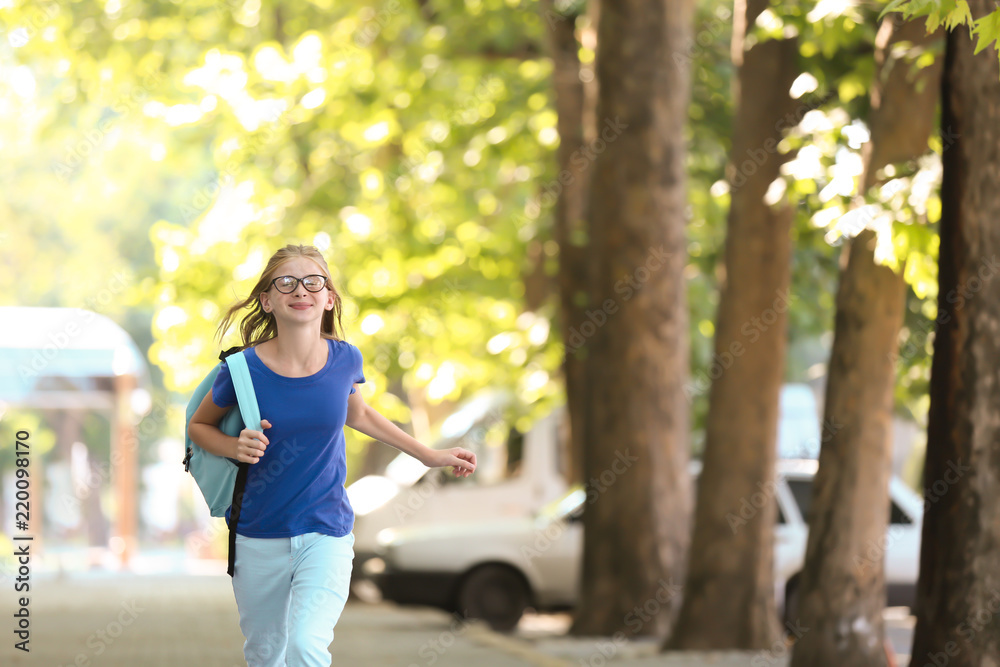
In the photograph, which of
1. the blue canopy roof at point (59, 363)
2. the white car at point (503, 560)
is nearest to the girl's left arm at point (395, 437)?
the white car at point (503, 560)

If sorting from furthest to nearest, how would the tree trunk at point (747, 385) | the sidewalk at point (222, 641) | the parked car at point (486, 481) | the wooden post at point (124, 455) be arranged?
the wooden post at point (124, 455)
the parked car at point (486, 481)
the tree trunk at point (747, 385)
the sidewalk at point (222, 641)

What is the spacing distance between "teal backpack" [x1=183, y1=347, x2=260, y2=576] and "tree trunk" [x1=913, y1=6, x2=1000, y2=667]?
3.59 meters

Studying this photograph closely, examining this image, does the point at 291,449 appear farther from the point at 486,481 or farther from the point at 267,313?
the point at 486,481

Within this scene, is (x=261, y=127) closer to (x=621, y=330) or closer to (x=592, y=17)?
(x=592, y=17)

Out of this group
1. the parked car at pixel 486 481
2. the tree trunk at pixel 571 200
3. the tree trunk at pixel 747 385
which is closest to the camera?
the tree trunk at pixel 747 385

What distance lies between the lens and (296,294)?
4789 millimetres

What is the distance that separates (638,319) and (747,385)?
4.31 feet

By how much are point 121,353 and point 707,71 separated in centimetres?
1809

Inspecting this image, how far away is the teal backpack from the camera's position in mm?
4688

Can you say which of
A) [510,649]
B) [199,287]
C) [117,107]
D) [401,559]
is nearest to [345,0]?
[117,107]

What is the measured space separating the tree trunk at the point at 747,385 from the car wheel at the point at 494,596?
4.17 metres

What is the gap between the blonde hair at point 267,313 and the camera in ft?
16.0

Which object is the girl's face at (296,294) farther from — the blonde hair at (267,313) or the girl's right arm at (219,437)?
the girl's right arm at (219,437)

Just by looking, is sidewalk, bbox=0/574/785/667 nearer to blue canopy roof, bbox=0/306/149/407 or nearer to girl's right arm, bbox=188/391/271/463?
girl's right arm, bbox=188/391/271/463
